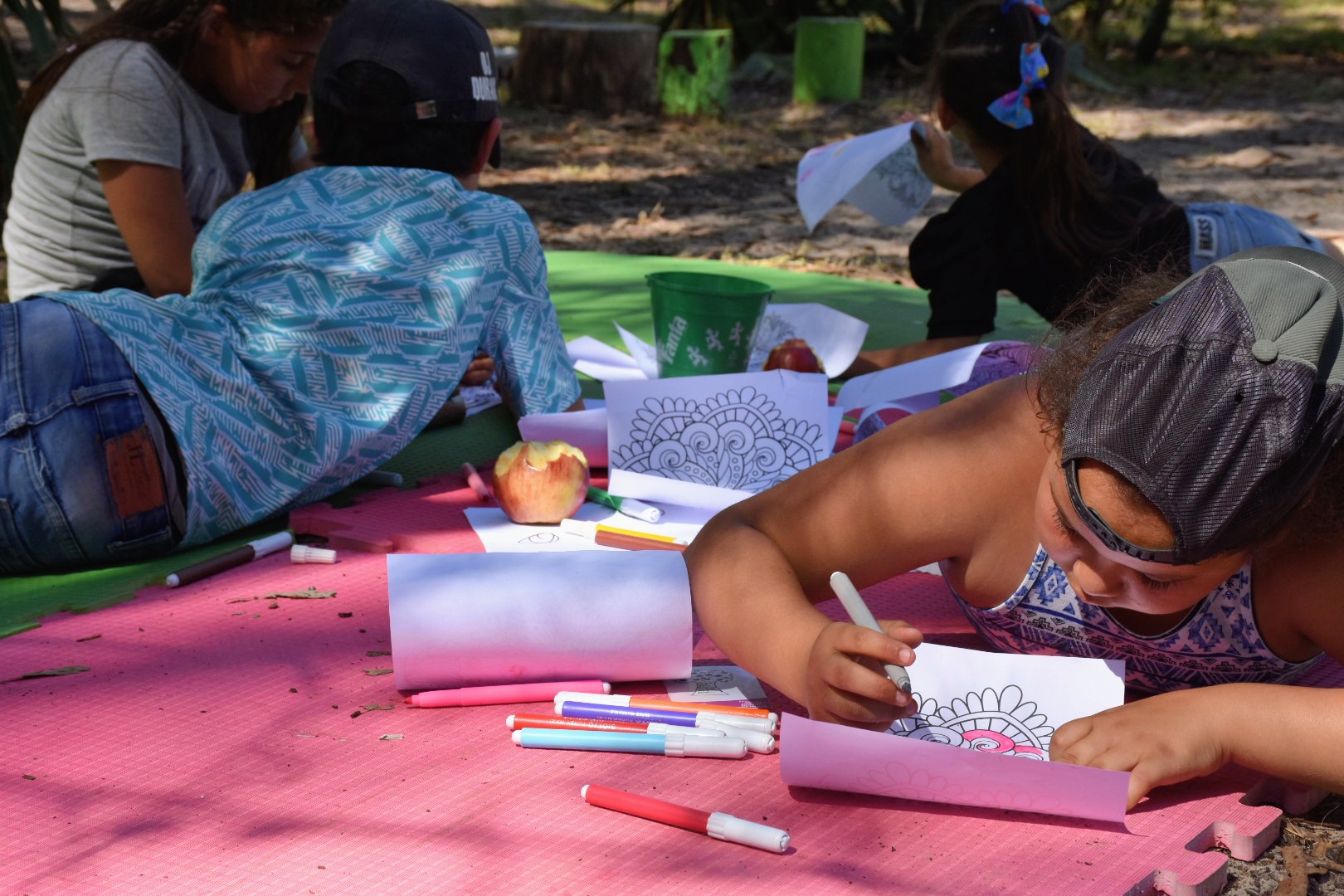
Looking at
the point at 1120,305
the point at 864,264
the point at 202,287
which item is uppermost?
the point at 1120,305

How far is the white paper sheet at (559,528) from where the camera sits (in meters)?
2.08

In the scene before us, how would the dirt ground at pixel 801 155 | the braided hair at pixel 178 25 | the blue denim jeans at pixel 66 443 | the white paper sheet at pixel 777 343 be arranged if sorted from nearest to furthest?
the blue denim jeans at pixel 66 443 < the braided hair at pixel 178 25 < the white paper sheet at pixel 777 343 < the dirt ground at pixel 801 155

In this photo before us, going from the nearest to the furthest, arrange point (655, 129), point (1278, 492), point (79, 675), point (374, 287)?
point (1278, 492), point (79, 675), point (374, 287), point (655, 129)

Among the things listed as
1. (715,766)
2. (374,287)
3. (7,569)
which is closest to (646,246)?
(374,287)

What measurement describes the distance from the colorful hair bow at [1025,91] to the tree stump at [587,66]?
5.17m

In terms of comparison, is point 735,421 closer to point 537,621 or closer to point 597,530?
point 597,530

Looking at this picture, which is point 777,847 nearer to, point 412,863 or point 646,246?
point 412,863

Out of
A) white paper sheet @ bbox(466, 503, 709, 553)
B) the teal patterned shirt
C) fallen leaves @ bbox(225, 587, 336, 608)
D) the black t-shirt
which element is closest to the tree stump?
the black t-shirt

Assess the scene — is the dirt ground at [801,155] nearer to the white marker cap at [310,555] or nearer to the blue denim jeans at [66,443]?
the white marker cap at [310,555]

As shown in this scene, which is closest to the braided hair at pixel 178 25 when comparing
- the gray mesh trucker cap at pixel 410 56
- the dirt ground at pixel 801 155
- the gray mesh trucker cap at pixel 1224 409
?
the gray mesh trucker cap at pixel 410 56

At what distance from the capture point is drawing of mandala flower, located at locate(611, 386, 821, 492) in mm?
2291

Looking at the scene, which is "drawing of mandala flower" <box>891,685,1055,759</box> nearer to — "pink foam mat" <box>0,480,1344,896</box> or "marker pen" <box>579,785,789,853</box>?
"pink foam mat" <box>0,480,1344,896</box>

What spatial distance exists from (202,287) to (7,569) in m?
0.53

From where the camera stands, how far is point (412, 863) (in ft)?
4.19
